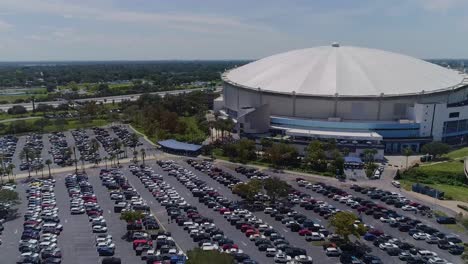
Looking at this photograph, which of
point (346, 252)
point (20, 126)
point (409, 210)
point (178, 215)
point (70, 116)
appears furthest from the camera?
point (70, 116)

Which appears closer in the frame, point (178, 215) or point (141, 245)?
point (141, 245)

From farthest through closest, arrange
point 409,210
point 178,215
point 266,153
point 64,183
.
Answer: point 266,153 → point 64,183 → point 409,210 → point 178,215

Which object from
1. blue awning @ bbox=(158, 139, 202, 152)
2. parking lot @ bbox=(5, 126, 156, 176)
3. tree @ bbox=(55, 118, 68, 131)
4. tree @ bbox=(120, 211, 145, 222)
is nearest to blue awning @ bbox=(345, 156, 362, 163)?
blue awning @ bbox=(158, 139, 202, 152)

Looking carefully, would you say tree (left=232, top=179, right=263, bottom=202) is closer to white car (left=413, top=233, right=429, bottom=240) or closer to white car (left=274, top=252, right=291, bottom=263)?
white car (left=274, top=252, right=291, bottom=263)

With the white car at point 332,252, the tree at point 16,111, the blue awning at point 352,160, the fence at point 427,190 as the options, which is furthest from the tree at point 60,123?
the white car at point 332,252

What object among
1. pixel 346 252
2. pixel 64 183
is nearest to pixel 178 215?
pixel 346 252

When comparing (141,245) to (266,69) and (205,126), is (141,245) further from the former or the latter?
(266,69)

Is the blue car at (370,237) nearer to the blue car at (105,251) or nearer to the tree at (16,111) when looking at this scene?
the blue car at (105,251)
